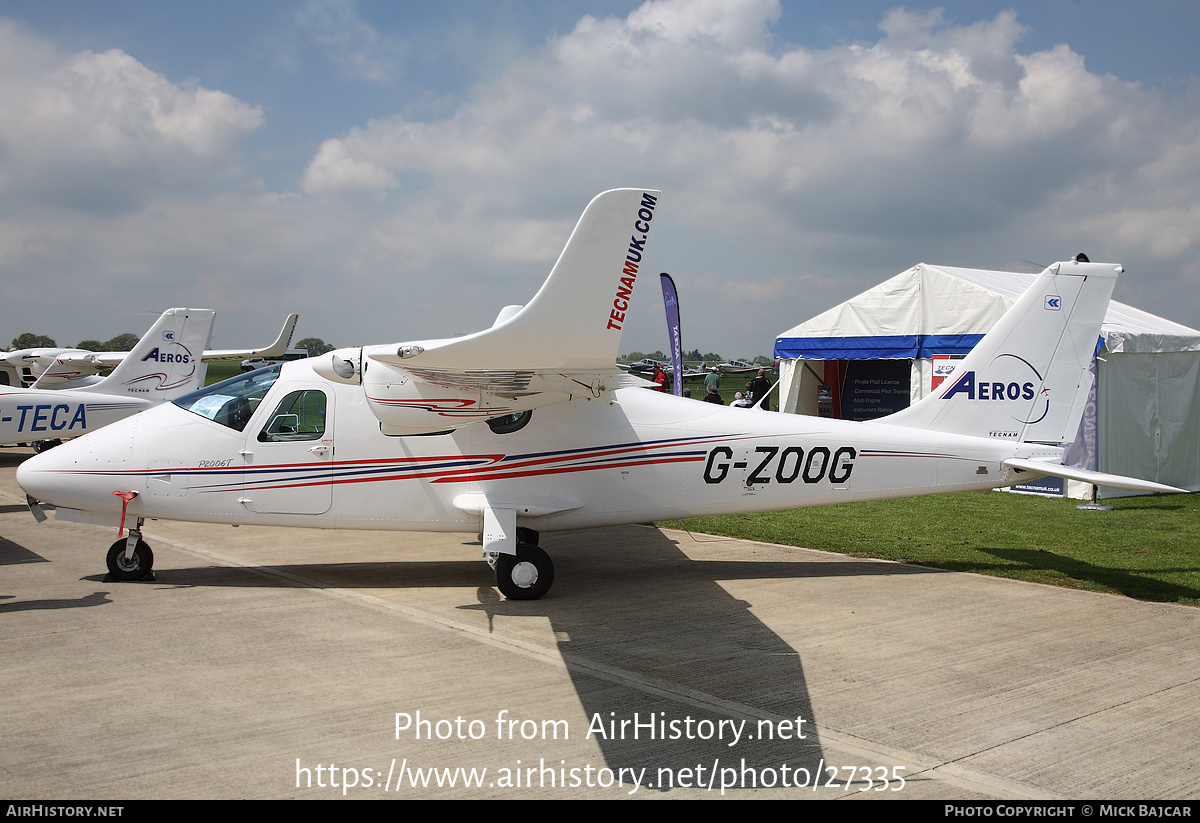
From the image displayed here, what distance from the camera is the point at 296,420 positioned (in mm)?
7812

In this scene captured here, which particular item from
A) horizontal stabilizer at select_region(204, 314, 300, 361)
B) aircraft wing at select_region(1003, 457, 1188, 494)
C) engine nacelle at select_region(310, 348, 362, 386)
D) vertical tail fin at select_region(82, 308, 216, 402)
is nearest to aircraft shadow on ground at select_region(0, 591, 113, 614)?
engine nacelle at select_region(310, 348, 362, 386)

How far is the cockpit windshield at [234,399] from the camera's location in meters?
7.84

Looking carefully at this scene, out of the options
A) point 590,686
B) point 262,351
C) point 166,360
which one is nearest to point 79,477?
point 590,686

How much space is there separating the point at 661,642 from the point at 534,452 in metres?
2.43

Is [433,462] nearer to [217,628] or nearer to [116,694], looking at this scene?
[217,628]

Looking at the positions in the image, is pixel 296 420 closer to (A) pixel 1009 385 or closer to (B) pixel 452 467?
(B) pixel 452 467

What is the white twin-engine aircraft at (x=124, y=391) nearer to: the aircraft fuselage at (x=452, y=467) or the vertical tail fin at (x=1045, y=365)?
the aircraft fuselage at (x=452, y=467)

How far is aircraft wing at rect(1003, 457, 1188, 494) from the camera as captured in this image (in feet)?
23.0

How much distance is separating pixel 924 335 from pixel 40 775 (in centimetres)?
1562

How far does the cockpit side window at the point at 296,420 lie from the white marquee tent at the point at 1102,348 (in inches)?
474

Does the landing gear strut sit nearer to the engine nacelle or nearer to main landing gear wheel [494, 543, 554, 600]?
the engine nacelle

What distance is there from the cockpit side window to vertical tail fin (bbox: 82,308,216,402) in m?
13.4

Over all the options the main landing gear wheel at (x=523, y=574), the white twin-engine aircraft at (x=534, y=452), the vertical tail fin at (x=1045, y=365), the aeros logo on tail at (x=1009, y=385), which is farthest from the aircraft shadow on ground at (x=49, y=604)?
the aeros logo on tail at (x=1009, y=385)

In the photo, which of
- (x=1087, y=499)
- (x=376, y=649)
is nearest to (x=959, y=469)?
(x=376, y=649)
